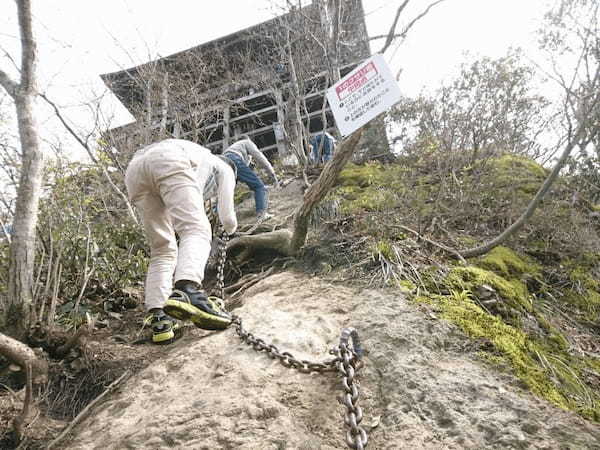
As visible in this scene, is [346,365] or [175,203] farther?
[175,203]

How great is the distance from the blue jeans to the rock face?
3.58 meters

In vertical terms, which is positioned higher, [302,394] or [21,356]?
[21,356]

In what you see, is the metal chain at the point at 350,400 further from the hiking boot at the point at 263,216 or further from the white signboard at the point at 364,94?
the hiking boot at the point at 263,216

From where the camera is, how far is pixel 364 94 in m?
2.40

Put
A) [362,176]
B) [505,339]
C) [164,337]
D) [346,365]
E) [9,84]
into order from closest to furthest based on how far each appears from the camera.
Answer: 1. [346,365]
2. [505,339]
3. [164,337]
4. [9,84]
5. [362,176]

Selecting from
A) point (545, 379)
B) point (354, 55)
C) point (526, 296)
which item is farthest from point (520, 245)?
Answer: point (354, 55)

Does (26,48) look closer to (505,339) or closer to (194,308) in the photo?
(194,308)

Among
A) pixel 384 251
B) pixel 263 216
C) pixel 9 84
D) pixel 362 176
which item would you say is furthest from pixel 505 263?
pixel 9 84

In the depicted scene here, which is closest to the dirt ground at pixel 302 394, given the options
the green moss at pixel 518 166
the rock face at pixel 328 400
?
the rock face at pixel 328 400

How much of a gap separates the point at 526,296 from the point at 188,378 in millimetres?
2916

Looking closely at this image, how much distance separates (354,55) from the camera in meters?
9.47

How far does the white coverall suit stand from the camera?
2.38 m

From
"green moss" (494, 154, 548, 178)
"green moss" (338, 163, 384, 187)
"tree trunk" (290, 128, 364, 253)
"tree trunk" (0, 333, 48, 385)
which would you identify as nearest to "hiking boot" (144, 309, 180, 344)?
"tree trunk" (0, 333, 48, 385)

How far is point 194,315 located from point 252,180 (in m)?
3.85
